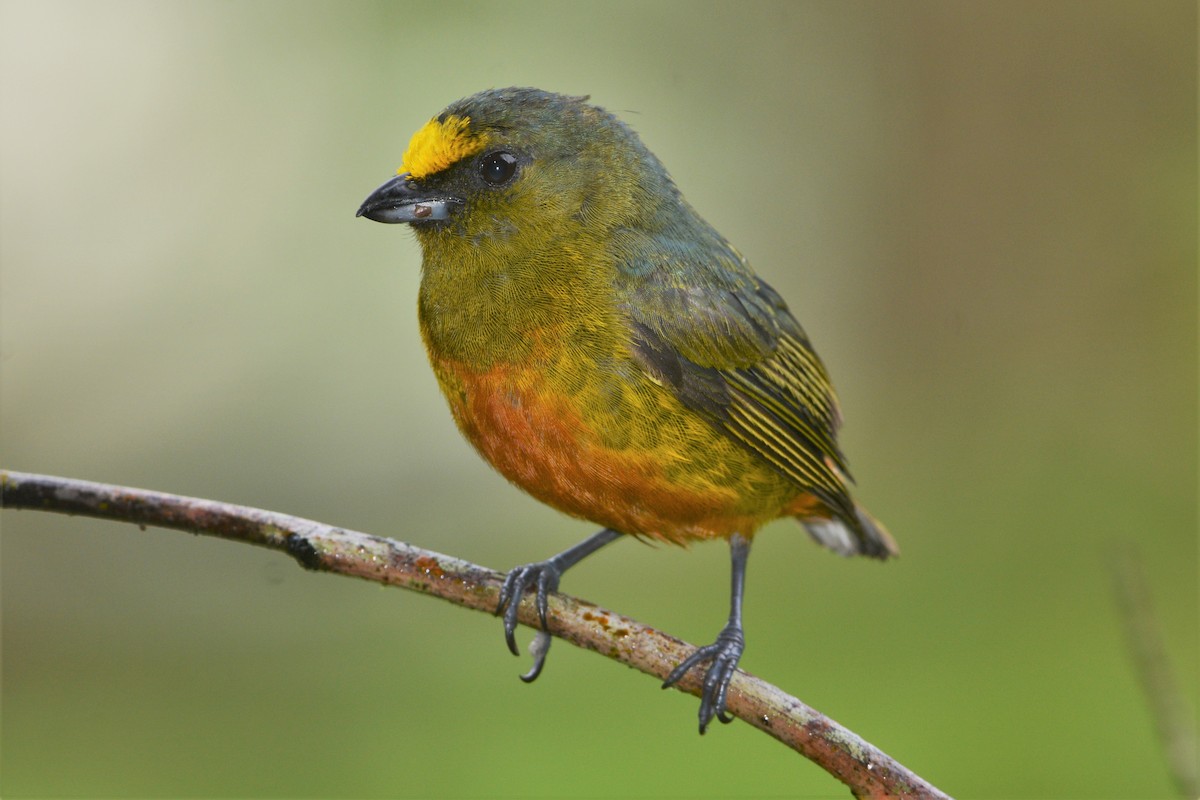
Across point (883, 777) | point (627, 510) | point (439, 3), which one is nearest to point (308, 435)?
point (439, 3)

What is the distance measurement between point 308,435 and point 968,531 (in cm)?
352

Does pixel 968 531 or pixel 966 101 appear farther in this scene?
pixel 966 101

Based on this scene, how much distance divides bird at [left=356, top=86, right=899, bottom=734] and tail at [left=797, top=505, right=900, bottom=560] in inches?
26.5

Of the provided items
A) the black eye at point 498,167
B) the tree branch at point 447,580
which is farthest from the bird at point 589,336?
the tree branch at point 447,580

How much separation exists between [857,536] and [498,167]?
2.02 metres

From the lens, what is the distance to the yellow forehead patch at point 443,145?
3.59 metres

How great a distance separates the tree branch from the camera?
2.76 meters

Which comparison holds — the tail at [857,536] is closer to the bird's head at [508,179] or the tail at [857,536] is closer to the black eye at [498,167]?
the bird's head at [508,179]

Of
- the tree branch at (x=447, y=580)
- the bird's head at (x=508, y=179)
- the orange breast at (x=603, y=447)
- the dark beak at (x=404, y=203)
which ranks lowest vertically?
the tree branch at (x=447, y=580)

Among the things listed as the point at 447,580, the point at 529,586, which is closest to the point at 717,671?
the point at 529,586

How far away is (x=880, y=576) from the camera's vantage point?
6277mm

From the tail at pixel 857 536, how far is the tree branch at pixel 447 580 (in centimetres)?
159

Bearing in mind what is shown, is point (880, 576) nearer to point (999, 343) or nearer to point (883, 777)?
point (999, 343)

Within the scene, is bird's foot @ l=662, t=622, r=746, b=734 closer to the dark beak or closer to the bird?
the bird
